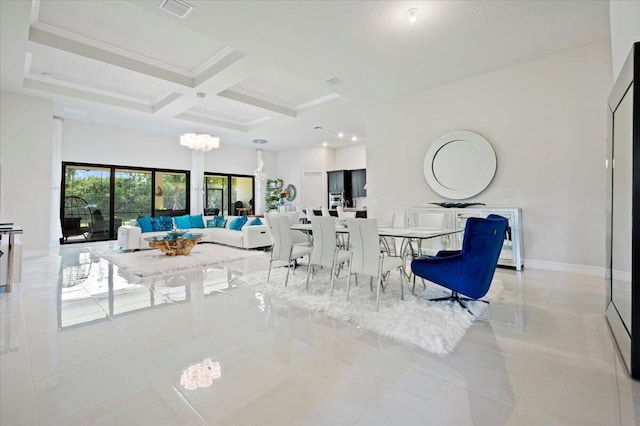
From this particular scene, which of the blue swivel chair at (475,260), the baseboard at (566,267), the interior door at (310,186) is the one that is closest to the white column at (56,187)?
the interior door at (310,186)

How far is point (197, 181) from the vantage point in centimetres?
954

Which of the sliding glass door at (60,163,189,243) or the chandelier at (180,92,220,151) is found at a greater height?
the chandelier at (180,92,220,151)

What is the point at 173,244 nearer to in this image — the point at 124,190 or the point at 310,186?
the point at 124,190

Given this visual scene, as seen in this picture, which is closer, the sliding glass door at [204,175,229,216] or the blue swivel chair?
the blue swivel chair

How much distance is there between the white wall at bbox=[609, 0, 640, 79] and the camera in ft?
7.29

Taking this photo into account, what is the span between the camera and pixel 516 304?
9.91ft

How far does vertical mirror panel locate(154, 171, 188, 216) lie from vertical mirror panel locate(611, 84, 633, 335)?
9894 mm

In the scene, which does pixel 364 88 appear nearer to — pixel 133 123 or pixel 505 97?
pixel 505 97

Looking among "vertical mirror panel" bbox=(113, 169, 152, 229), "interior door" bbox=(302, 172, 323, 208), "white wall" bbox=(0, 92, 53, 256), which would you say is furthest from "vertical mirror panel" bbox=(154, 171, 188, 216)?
"interior door" bbox=(302, 172, 323, 208)

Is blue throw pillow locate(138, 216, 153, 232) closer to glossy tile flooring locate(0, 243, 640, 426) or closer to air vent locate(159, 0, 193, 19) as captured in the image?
glossy tile flooring locate(0, 243, 640, 426)

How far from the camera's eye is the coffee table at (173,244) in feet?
18.6

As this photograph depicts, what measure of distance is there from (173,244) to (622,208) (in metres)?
6.19

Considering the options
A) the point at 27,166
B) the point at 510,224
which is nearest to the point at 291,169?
the point at 27,166

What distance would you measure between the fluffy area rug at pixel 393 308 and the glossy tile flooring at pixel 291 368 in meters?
0.11
